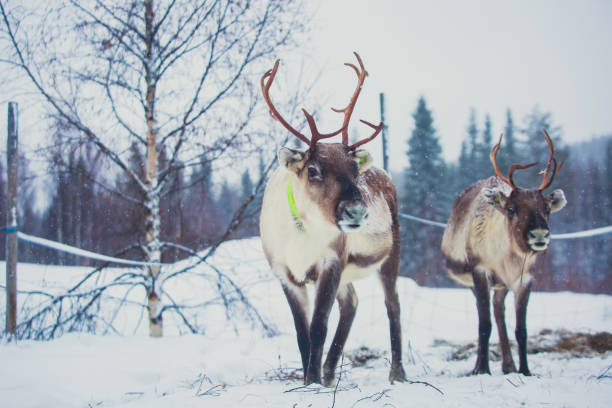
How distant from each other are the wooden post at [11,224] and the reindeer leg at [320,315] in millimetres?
3679

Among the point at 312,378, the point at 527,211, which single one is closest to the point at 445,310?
the point at 527,211

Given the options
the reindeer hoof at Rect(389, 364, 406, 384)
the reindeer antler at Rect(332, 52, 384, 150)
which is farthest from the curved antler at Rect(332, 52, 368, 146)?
the reindeer hoof at Rect(389, 364, 406, 384)

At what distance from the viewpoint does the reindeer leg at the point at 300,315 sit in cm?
360

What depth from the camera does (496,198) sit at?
Answer: 15.6ft

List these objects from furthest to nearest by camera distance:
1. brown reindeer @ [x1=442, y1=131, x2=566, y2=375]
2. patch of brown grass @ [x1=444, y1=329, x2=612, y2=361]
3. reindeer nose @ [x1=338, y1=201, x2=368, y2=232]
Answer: patch of brown grass @ [x1=444, y1=329, x2=612, y2=361]
brown reindeer @ [x1=442, y1=131, x2=566, y2=375]
reindeer nose @ [x1=338, y1=201, x2=368, y2=232]

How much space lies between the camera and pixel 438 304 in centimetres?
919

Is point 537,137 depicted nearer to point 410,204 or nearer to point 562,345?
point 410,204

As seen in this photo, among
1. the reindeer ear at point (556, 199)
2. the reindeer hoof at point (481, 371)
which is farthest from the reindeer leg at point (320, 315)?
the reindeer ear at point (556, 199)

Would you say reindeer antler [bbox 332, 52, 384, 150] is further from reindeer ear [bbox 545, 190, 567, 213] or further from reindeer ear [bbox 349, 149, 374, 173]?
reindeer ear [bbox 545, 190, 567, 213]

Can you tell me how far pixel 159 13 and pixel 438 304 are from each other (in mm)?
7346

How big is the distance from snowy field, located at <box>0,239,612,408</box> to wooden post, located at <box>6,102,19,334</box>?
40cm

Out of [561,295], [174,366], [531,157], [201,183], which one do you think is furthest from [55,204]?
[531,157]

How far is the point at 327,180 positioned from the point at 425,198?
75.8 feet

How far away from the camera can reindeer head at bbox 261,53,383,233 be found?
3.04 meters
